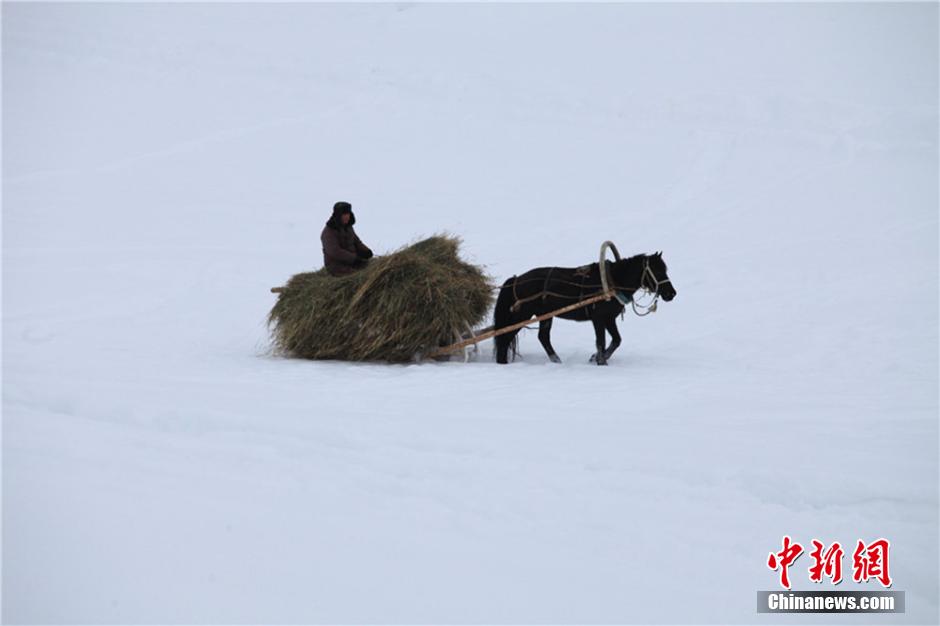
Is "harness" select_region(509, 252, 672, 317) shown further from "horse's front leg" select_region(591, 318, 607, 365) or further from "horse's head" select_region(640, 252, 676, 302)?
"horse's front leg" select_region(591, 318, 607, 365)

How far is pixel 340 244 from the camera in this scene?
897 centimetres

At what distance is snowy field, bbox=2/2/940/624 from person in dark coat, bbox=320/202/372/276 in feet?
3.36

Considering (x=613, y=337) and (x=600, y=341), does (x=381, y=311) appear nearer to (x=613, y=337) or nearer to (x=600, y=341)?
(x=600, y=341)

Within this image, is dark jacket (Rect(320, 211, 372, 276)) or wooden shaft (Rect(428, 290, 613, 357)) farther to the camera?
dark jacket (Rect(320, 211, 372, 276))

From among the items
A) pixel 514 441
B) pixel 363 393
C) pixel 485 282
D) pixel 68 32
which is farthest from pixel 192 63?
pixel 514 441

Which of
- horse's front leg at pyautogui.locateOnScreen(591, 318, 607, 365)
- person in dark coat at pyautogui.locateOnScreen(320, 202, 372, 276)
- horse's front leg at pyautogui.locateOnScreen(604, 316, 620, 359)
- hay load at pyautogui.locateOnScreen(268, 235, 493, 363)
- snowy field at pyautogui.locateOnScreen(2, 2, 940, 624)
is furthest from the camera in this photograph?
person in dark coat at pyautogui.locateOnScreen(320, 202, 372, 276)

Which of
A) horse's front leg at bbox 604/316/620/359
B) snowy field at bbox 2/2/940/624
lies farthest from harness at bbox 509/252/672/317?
snowy field at bbox 2/2/940/624

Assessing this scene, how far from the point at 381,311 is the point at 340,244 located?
130 cm

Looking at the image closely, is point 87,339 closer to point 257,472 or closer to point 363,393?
point 363,393

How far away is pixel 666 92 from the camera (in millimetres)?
22016

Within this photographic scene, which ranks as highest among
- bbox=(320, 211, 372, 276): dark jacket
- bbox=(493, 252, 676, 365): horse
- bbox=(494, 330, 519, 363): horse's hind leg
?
bbox=(320, 211, 372, 276): dark jacket

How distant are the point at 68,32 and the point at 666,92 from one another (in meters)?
16.3

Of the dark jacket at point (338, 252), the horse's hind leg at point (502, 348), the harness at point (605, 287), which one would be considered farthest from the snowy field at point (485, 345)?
the dark jacket at point (338, 252)

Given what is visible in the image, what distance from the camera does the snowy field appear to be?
13.1ft
